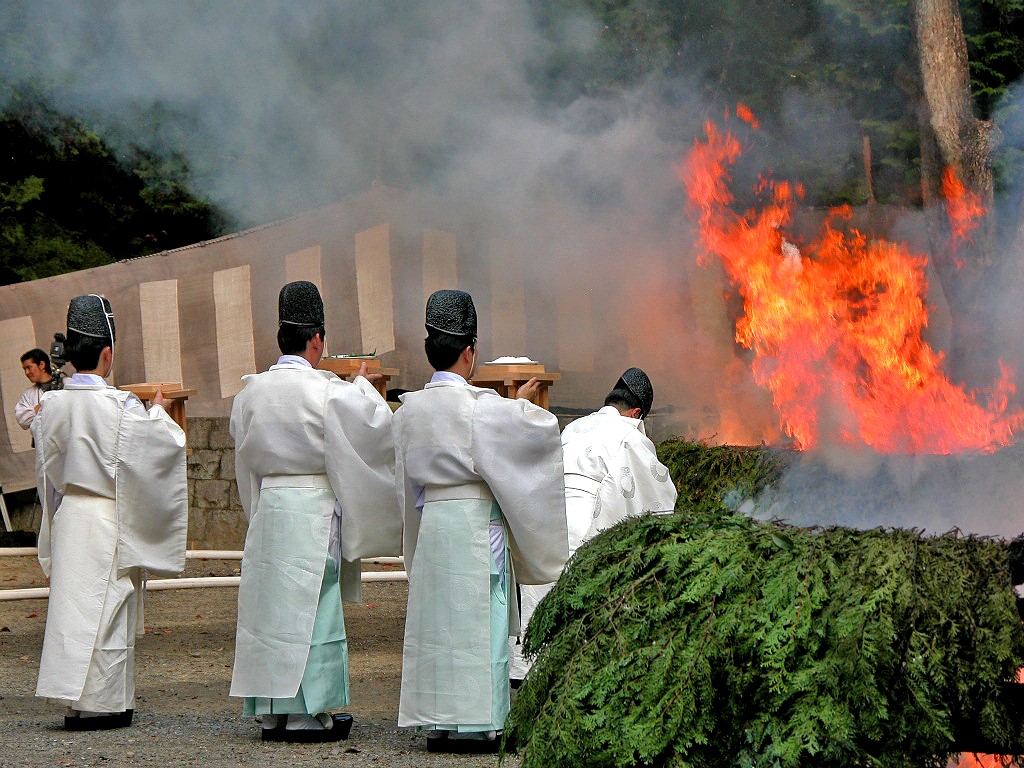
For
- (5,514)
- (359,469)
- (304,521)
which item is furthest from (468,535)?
(5,514)

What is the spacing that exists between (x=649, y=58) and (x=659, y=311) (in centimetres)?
239

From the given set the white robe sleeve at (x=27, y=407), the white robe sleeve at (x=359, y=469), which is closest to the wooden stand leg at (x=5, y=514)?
the white robe sleeve at (x=27, y=407)

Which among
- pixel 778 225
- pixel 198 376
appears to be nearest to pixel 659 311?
pixel 778 225

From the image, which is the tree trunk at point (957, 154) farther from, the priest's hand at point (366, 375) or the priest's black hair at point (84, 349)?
the priest's black hair at point (84, 349)

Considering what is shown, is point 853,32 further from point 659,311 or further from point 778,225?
point 659,311

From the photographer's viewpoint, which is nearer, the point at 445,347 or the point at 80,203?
the point at 445,347

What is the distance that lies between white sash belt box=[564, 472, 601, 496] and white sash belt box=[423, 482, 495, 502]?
1283mm

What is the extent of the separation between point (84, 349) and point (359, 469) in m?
1.34

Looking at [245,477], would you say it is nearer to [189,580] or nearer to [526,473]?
[526,473]

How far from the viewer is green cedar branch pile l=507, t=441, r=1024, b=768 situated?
9.03ft

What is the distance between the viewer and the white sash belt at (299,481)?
18.0ft

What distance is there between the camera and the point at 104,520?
18.4 feet

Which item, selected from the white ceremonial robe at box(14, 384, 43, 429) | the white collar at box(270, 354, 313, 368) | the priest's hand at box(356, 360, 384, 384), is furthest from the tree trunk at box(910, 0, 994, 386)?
the white ceremonial robe at box(14, 384, 43, 429)

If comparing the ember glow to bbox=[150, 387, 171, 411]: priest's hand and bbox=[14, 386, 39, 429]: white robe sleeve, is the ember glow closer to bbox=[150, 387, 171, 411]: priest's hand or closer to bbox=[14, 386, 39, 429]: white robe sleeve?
bbox=[150, 387, 171, 411]: priest's hand
